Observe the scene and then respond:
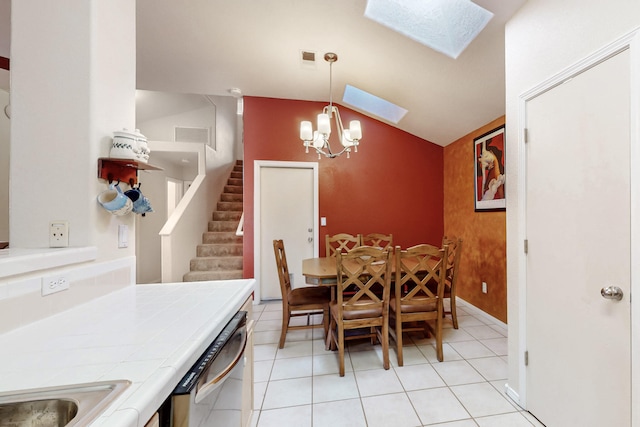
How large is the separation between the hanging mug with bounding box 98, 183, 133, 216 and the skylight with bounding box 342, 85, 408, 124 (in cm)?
289

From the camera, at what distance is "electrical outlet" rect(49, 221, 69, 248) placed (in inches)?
44.6

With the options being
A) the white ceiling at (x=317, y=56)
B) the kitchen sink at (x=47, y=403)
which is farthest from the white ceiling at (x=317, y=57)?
the kitchen sink at (x=47, y=403)

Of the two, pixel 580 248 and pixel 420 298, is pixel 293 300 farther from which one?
pixel 580 248

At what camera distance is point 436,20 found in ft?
6.66

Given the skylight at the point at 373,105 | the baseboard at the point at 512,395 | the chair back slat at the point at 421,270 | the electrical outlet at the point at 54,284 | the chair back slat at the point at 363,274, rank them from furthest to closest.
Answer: the skylight at the point at 373,105, the chair back slat at the point at 421,270, the chair back slat at the point at 363,274, the baseboard at the point at 512,395, the electrical outlet at the point at 54,284

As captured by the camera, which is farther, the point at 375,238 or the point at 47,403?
the point at 375,238

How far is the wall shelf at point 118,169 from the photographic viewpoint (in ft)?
4.08

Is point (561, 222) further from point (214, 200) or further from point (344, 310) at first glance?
point (214, 200)

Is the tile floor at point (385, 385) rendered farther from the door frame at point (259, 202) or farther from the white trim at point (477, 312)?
the door frame at point (259, 202)


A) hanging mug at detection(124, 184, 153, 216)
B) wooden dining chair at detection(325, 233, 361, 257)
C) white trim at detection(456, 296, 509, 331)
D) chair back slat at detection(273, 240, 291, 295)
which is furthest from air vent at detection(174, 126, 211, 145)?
white trim at detection(456, 296, 509, 331)

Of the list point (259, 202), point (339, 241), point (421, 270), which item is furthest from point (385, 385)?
point (259, 202)

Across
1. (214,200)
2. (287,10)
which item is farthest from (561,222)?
(214,200)

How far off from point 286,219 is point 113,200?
8.14 feet

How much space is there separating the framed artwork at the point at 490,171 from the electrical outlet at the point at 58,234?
328cm
